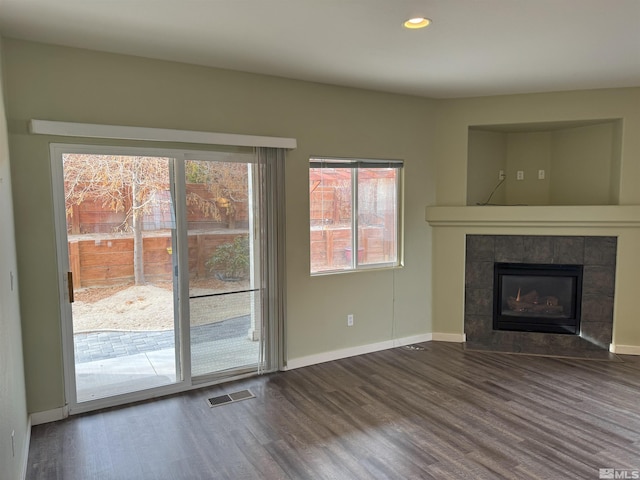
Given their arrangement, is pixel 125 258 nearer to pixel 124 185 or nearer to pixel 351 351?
pixel 124 185

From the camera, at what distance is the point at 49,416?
3.15 metres

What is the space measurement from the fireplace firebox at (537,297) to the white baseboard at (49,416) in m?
4.07

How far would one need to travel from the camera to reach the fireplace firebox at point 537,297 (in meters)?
4.62

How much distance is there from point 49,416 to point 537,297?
459cm

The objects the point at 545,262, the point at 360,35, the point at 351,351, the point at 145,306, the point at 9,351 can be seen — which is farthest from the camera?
the point at 545,262

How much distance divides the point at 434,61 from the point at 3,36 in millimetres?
2994


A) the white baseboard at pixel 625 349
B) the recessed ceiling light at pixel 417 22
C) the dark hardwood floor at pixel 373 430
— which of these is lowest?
the dark hardwood floor at pixel 373 430

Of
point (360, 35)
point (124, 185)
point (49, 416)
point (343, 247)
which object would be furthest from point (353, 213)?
point (49, 416)

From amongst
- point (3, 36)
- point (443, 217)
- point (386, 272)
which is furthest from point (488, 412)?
point (3, 36)

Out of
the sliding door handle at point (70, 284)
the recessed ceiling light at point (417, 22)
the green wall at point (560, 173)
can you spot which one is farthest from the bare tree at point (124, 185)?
the green wall at point (560, 173)

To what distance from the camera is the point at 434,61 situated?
3467mm

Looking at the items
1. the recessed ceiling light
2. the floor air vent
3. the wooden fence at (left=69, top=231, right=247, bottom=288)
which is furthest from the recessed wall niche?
Result: the floor air vent

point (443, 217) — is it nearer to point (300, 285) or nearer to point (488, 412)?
point (300, 285)

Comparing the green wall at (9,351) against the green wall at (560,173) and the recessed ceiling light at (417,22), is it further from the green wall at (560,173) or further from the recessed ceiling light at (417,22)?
the green wall at (560,173)
